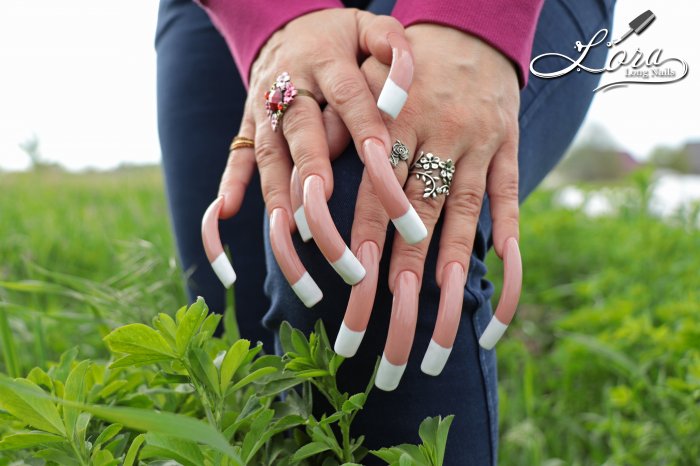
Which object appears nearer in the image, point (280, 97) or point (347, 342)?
point (347, 342)

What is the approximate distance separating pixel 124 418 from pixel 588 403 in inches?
65.8

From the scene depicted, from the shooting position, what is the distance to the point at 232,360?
1.98 feet

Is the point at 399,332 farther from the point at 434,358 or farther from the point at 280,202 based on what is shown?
the point at 280,202

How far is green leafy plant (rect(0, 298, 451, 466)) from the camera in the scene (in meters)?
0.54

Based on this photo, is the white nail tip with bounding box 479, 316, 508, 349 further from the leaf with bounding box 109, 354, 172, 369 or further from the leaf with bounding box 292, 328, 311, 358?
the leaf with bounding box 109, 354, 172, 369

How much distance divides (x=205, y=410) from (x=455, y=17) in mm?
544

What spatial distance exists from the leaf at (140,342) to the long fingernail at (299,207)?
26 centimetres

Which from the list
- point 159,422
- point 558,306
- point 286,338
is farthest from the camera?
point 558,306

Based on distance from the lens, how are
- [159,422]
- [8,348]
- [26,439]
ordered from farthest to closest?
1. [8,348]
2. [26,439]
3. [159,422]

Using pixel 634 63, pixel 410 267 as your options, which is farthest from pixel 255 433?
pixel 634 63

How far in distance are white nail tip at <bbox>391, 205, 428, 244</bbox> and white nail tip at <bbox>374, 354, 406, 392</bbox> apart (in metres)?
0.13

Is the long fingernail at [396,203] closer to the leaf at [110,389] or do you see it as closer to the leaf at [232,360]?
the leaf at [232,360]

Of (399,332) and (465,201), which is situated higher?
(465,201)

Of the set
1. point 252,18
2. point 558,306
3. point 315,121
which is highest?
point 252,18
